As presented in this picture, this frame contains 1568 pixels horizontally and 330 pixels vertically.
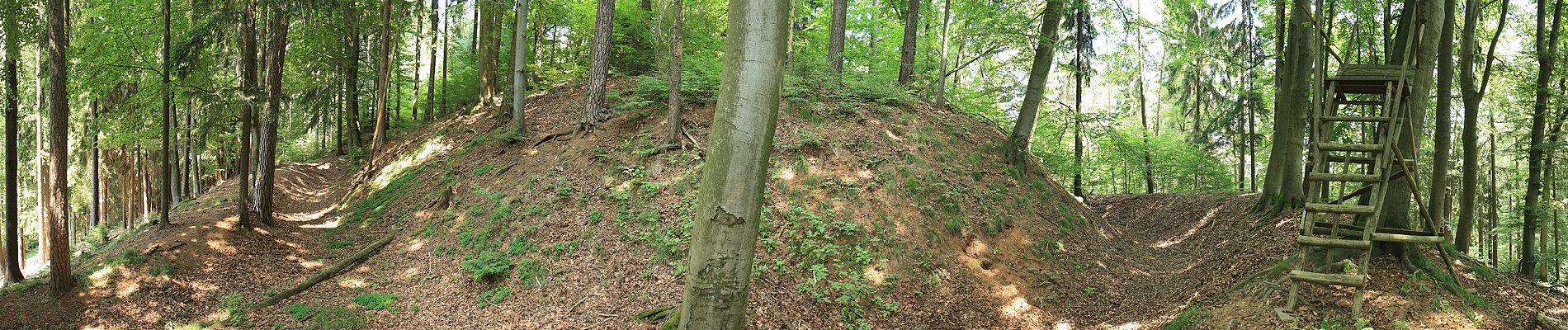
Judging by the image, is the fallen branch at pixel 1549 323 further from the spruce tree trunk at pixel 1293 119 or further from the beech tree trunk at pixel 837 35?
the beech tree trunk at pixel 837 35

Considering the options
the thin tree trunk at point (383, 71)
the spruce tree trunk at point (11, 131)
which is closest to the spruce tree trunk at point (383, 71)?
the thin tree trunk at point (383, 71)

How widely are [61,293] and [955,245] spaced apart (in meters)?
10.9

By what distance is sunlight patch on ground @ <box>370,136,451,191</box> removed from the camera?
1465 cm

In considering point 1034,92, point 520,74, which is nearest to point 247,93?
point 520,74

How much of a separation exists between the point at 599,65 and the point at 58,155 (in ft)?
23.3

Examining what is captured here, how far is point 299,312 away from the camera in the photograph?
8.52 meters

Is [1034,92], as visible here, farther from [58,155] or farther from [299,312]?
[58,155]

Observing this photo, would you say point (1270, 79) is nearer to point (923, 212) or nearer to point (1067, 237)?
point (1067, 237)

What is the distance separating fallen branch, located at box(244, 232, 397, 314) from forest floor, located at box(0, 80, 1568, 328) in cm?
Result: 11

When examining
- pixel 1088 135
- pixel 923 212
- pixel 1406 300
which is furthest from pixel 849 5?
pixel 1406 300

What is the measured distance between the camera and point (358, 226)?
12.5 meters

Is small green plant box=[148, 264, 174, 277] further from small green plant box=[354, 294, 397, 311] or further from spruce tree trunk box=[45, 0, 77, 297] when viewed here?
small green plant box=[354, 294, 397, 311]

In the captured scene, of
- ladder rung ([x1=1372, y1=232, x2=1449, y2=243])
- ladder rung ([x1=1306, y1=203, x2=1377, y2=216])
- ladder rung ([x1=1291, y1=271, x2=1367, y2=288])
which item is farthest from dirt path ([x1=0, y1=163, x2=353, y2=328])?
ladder rung ([x1=1372, y1=232, x2=1449, y2=243])

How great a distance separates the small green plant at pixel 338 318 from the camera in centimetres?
805
